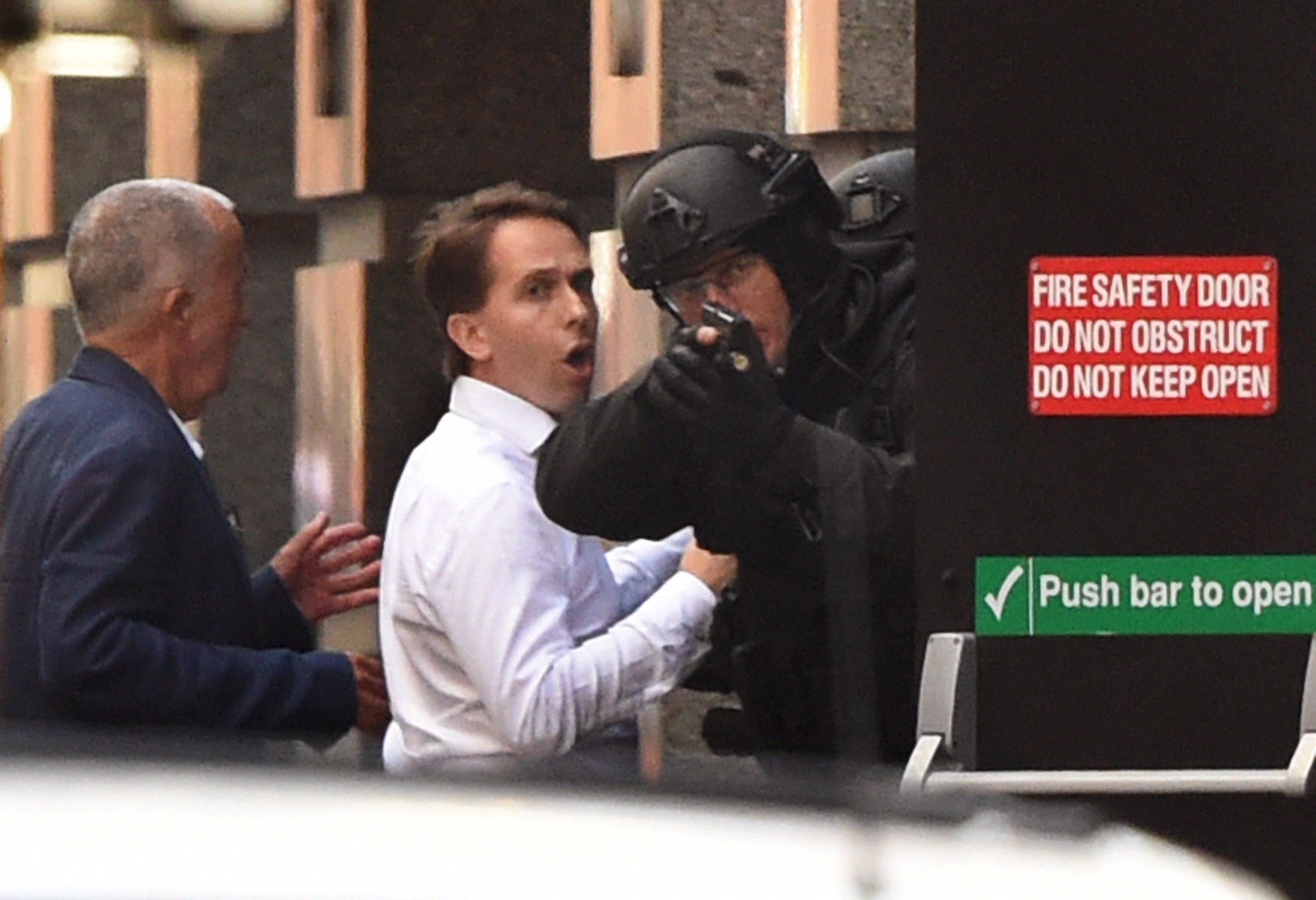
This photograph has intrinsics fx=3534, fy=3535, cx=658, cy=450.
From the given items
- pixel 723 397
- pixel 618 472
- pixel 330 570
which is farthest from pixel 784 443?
pixel 330 570

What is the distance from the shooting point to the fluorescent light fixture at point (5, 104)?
147 inches

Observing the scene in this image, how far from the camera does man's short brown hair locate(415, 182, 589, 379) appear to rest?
4.52m

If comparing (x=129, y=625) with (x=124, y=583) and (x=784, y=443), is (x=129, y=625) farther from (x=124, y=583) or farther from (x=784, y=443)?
(x=784, y=443)

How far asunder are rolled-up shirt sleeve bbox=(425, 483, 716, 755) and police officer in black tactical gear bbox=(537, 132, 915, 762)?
51mm

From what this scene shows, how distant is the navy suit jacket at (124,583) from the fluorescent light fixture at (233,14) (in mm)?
564

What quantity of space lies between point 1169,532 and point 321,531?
3.73ft

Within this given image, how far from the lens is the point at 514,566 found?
4.32 meters

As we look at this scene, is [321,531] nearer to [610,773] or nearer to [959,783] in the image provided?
[959,783]

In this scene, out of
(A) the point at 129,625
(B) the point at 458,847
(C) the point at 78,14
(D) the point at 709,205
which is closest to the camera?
(B) the point at 458,847

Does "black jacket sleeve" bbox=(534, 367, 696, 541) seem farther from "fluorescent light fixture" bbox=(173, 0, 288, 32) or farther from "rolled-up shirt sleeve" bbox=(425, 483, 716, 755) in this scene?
"fluorescent light fixture" bbox=(173, 0, 288, 32)

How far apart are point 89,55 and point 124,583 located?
2.31 feet

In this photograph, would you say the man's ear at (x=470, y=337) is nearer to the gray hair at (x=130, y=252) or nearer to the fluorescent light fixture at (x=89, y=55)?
the gray hair at (x=130, y=252)

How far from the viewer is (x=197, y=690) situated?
4156mm

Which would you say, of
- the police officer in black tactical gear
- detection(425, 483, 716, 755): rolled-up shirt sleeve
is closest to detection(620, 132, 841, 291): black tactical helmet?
the police officer in black tactical gear
